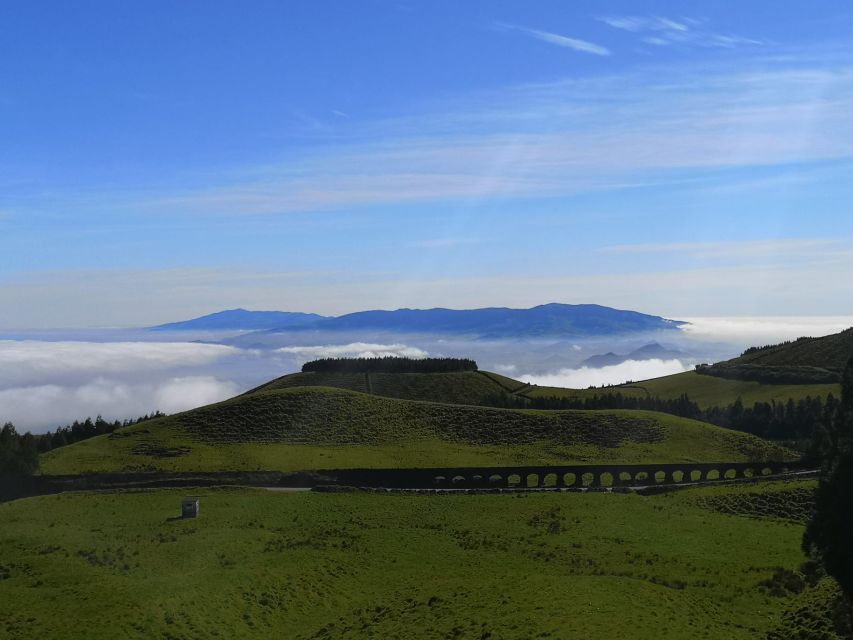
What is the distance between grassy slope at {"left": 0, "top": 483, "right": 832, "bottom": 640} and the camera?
32062mm

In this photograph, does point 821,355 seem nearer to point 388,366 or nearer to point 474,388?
point 474,388

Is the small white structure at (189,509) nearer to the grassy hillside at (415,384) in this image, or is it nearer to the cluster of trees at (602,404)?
the cluster of trees at (602,404)

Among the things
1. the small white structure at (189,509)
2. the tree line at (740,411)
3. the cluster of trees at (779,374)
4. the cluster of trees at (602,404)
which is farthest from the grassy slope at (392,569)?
the cluster of trees at (779,374)

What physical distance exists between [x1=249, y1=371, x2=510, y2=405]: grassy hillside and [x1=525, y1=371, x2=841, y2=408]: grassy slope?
1052 cm

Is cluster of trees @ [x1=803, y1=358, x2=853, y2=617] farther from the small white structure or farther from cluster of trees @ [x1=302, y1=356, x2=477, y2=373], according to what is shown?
cluster of trees @ [x1=302, y1=356, x2=477, y2=373]

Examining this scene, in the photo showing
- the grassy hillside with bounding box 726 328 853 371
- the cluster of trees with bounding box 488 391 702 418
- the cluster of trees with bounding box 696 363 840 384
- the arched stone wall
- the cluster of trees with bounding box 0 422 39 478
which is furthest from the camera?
the grassy hillside with bounding box 726 328 853 371

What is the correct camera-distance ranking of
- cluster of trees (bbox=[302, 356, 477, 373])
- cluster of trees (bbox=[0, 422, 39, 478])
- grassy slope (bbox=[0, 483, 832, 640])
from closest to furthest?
grassy slope (bbox=[0, 483, 832, 640]) < cluster of trees (bbox=[0, 422, 39, 478]) < cluster of trees (bbox=[302, 356, 477, 373])

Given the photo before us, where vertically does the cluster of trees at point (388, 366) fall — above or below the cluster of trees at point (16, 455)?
above

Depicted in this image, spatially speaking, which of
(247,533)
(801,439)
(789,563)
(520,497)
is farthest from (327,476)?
(801,439)

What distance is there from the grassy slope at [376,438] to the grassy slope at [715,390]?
54.1 m

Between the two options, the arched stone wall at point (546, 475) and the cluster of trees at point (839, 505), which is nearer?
the cluster of trees at point (839, 505)

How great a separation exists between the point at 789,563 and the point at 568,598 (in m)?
15.8

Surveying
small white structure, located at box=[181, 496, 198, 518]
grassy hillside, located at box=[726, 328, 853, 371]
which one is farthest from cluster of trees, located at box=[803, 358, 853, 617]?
grassy hillside, located at box=[726, 328, 853, 371]

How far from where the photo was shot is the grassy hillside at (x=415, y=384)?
150 metres
